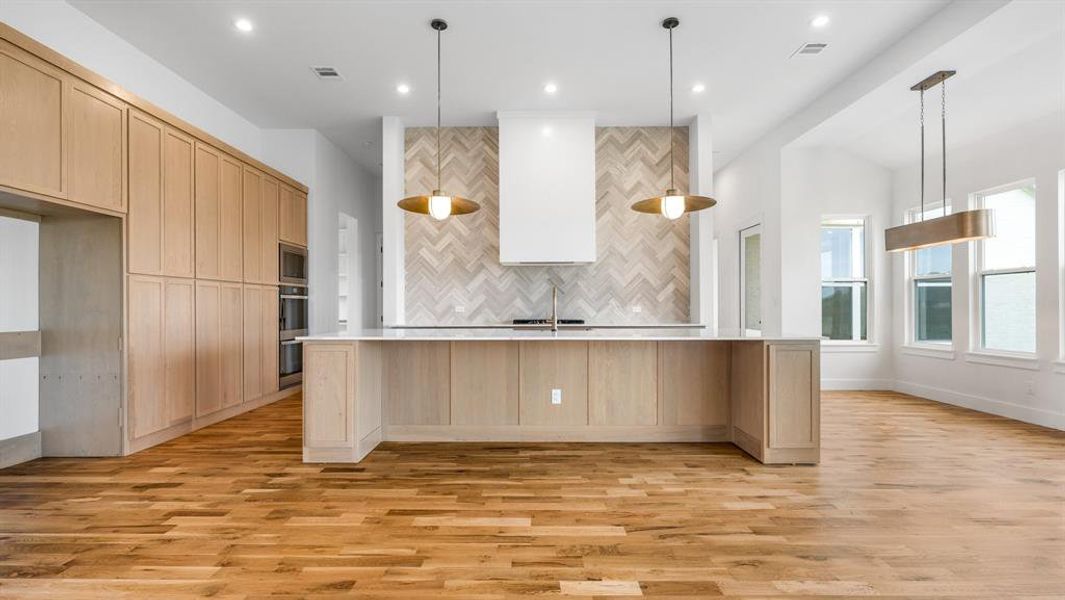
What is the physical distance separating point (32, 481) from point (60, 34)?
305 cm

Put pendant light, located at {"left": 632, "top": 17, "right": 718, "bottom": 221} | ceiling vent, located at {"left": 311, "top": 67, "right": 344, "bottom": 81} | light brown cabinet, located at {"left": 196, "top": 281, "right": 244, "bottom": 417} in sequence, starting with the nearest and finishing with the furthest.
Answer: pendant light, located at {"left": 632, "top": 17, "right": 718, "bottom": 221}, light brown cabinet, located at {"left": 196, "top": 281, "right": 244, "bottom": 417}, ceiling vent, located at {"left": 311, "top": 67, "right": 344, "bottom": 81}

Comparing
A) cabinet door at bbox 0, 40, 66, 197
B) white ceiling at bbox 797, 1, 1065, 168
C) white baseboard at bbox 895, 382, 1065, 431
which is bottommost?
white baseboard at bbox 895, 382, 1065, 431

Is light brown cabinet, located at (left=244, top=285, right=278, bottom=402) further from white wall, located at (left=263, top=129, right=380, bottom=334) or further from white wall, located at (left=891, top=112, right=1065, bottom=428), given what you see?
white wall, located at (left=891, top=112, right=1065, bottom=428)

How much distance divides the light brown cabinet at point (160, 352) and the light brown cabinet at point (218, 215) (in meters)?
0.36

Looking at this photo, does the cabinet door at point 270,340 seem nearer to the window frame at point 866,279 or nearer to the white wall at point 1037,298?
the window frame at point 866,279

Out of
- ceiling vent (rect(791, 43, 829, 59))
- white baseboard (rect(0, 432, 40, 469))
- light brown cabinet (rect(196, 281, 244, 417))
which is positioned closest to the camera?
white baseboard (rect(0, 432, 40, 469))

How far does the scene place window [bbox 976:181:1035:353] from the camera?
15.8 ft

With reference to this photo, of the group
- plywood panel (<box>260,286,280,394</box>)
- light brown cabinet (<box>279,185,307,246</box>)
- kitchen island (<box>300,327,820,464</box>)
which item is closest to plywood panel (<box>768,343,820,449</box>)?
kitchen island (<box>300,327,820,464</box>)

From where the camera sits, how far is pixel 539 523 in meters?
2.49

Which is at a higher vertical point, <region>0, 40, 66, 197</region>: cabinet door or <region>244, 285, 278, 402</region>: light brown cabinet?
<region>0, 40, 66, 197</region>: cabinet door

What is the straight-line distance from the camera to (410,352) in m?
3.94

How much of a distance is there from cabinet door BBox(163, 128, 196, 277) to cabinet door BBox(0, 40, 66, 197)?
0.90 meters

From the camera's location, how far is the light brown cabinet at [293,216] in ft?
18.8

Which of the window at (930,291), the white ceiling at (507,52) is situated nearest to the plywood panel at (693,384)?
the white ceiling at (507,52)
